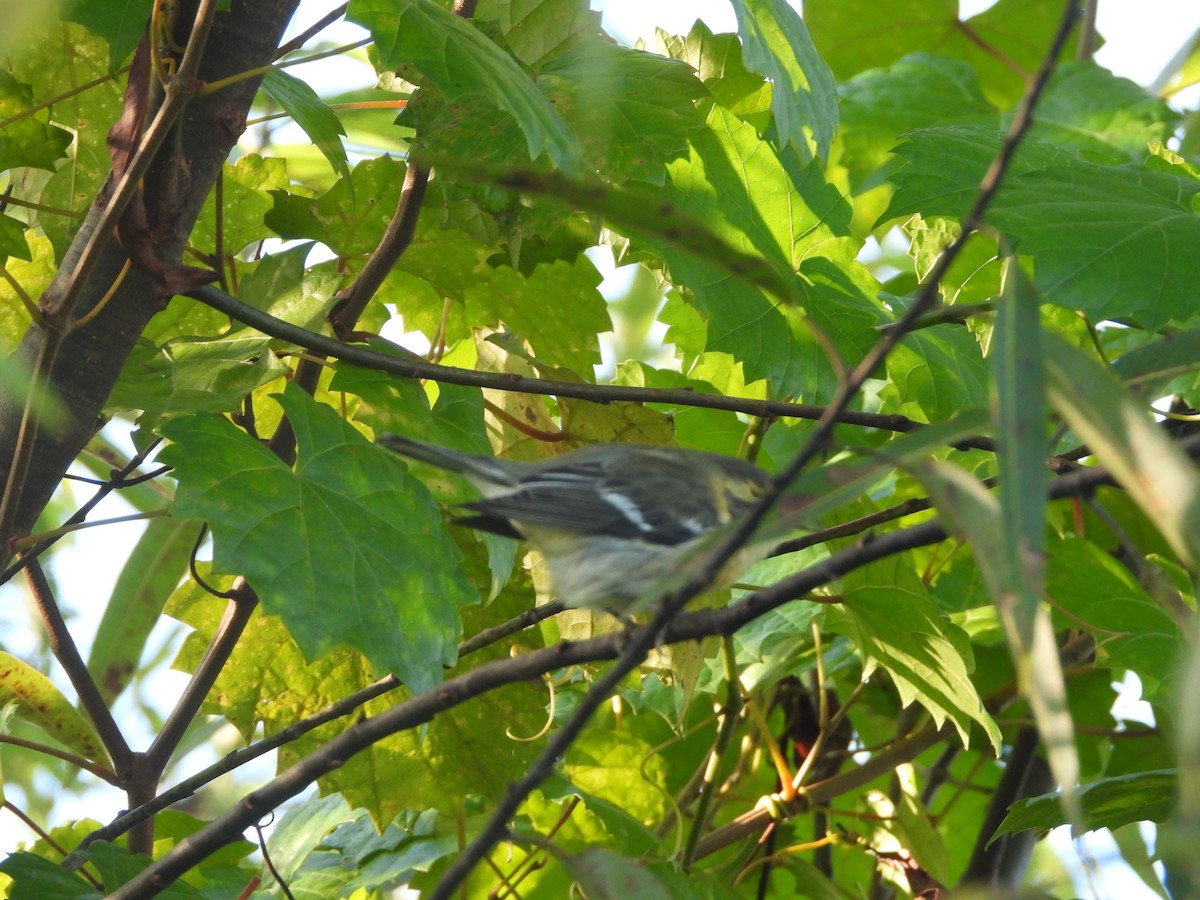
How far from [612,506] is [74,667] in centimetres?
95

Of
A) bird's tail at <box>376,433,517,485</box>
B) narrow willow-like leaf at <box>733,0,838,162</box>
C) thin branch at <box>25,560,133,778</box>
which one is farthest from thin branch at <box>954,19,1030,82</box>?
thin branch at <box>25,560,133,778</box>

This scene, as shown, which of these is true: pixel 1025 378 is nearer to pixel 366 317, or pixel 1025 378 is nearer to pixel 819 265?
pixel 819 265

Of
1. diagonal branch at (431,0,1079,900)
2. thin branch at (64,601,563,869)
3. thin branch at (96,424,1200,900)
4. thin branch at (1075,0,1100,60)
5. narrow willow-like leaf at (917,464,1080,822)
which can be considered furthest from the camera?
thin branch at (1075,0,1100,60)

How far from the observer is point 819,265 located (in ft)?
7.97

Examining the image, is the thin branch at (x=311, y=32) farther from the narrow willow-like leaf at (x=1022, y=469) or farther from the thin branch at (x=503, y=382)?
the narrow willow-like leaf at (x=1022, y=469)

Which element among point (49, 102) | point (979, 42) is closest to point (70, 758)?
point (49, 102)

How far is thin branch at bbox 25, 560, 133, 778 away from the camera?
6.35 feet

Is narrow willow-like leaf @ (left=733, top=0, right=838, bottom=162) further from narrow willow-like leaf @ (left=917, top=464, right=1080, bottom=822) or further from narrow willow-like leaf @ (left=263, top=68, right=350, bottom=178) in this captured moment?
narrow willow-like leaf @ (left=917, top=464, right=1080, bottom=822)

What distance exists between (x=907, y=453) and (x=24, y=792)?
3.02 metres

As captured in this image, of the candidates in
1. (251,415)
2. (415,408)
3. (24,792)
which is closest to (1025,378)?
(415,408)

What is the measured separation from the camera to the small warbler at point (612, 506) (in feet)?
6.59

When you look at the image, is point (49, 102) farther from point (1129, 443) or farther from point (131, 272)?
point (1129, 443)

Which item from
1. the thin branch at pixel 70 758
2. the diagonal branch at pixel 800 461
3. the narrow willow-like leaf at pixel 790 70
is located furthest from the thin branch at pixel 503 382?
the diagonal branch at pixel 800 461

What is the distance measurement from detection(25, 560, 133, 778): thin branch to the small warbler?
2.17ft
